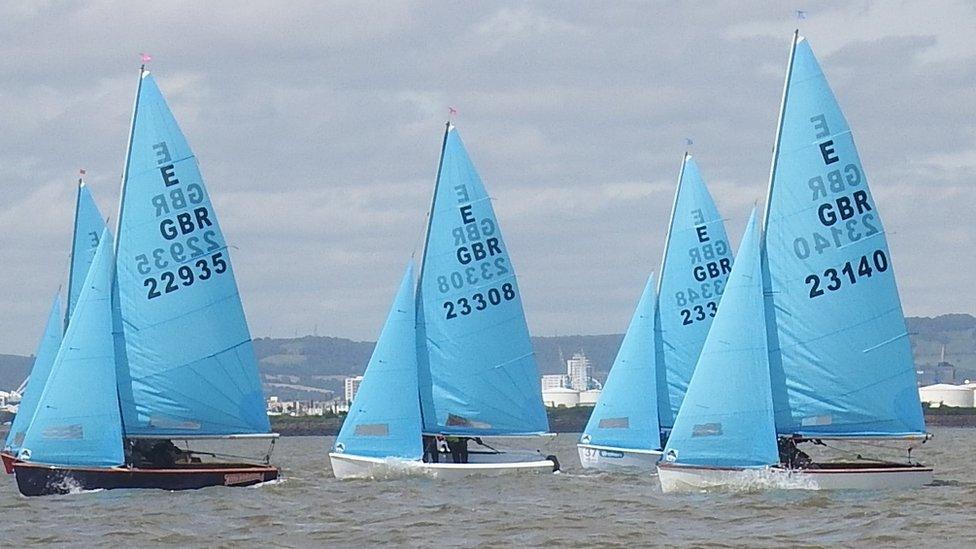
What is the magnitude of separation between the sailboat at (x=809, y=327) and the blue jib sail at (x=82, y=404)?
12.2 m

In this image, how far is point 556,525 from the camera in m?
35.6

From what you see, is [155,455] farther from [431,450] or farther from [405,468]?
[431,450]

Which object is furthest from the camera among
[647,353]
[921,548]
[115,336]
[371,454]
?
[647,353]

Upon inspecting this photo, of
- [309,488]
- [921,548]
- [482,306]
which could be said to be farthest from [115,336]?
[921,548]

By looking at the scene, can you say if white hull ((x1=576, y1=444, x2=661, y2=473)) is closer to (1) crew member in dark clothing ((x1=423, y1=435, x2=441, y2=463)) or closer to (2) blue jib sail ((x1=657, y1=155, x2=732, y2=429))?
(2) blue jib sail ((x1=657, y1=155, x2=732, y2=429))

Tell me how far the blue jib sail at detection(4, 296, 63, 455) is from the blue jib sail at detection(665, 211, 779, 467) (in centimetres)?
1985

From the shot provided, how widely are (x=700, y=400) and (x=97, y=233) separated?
899 inches

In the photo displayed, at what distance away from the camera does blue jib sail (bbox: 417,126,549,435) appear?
51125mm

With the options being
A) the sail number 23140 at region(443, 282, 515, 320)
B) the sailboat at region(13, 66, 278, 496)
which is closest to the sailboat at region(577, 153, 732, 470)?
the sail number 23140 at region(443, 282, 515, 320)

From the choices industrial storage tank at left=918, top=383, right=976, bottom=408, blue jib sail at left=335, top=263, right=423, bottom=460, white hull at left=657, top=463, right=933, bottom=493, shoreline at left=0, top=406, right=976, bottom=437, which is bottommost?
white hull at left=657, top=463, right=933, bottom=493

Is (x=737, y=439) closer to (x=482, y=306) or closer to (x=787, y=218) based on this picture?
(x=787, y=218)

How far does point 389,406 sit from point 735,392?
1147 centimetres

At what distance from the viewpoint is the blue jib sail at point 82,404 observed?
42.1m

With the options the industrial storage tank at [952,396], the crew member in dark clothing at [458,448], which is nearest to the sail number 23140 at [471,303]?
the crew member in dark clothing at [458,448]
